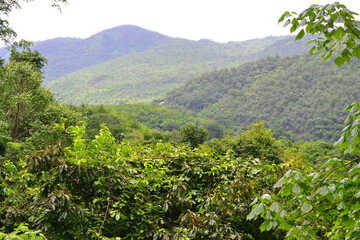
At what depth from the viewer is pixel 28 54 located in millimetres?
16750

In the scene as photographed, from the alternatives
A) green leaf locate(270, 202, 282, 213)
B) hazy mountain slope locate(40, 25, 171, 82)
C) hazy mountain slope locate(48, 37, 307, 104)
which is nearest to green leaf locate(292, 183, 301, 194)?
green leaf locate(270, 202, 282, 213)

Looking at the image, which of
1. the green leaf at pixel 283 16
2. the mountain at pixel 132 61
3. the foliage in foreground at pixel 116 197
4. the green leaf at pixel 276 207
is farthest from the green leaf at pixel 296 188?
the mountain at pixel 132 61

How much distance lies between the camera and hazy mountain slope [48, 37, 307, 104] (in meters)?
103

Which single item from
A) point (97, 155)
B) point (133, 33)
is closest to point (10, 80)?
point (97, 155)

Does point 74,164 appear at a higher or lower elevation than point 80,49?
lower

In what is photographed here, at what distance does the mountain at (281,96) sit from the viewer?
60.0 m

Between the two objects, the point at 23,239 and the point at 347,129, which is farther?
the point at 347,129

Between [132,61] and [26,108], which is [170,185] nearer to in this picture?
[26,108]

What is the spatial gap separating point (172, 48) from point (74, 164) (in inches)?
5934

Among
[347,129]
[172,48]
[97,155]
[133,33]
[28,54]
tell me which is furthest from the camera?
[133,33]

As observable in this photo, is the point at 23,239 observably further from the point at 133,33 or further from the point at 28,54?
the point at 133,33

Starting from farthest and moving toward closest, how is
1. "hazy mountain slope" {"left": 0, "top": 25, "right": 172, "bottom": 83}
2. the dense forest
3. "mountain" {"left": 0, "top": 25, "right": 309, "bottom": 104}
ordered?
"hazy mountain slope" {"left": 0, "top": 25, "right": 172, "bottom": 83} → "mountain" {"left": 0, "top": 25, "right": 309, "bottom": 104} → the dense forest

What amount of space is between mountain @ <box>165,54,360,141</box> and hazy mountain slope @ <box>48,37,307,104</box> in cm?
2240

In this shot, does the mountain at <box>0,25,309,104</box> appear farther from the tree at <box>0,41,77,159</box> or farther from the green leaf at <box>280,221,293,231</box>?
the green leaf at <box>280,221,293,231</box>
